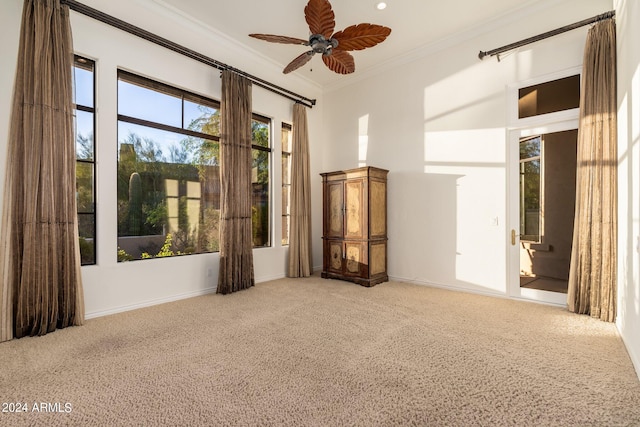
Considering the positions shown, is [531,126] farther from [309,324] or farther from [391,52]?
[309,324]

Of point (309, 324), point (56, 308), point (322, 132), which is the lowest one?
point (309, 324)

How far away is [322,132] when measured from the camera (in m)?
6.25

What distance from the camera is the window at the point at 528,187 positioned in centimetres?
398

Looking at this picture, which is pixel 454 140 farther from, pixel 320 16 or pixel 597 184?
pixel 320 16

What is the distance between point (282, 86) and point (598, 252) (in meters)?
4.95

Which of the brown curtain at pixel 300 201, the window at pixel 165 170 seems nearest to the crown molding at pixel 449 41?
the brown curtain at pixel 300 201

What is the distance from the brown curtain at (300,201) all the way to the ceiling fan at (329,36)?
221 cm

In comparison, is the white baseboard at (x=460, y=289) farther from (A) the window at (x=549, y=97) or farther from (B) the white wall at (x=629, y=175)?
(A) the window at (x=549, y=97)

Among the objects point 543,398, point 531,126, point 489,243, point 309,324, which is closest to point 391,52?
point 531,126

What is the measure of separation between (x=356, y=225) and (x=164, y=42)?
3581 millimetres

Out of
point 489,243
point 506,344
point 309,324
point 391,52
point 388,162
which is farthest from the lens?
point 388,162

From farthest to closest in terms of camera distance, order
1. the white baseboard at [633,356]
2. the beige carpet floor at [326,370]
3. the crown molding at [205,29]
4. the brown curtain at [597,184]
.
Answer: the crown molding at [205,29] → the brown curtain at [597,184] → the white baseboard at [633,356] → the beige carpet floor at [326,370]

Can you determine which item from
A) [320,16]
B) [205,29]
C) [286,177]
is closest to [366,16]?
[320,16]

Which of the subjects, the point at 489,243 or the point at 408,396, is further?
the point at 489,243
